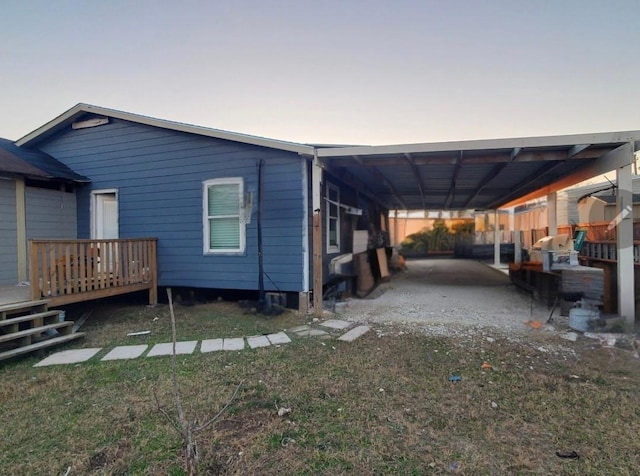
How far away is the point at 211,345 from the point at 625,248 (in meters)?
5.96

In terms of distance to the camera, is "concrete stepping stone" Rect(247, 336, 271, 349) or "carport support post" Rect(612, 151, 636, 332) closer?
"concrete stepping stone" Rect(247, 336, 271, 349)

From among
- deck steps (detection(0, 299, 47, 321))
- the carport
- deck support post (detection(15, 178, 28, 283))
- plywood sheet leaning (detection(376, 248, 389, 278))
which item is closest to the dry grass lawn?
deck steps (detection(0, 299, 47, 321))

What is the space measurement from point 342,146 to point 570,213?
43.0 feet

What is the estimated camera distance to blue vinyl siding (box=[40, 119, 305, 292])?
19.7 feet

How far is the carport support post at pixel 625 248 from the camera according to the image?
4.75 metres

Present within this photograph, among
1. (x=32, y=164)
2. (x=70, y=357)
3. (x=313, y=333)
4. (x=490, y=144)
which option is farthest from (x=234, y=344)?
Answer: (x=32, y=164)

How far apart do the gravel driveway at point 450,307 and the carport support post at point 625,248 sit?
906mm

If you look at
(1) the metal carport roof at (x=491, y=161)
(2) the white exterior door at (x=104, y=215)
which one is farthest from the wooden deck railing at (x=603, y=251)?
(2) the white exterior door at (x=104, y=215)

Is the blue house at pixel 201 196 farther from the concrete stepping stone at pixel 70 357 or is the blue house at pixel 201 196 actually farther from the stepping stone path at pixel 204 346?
the concrete stepping stone at pixel 70 357

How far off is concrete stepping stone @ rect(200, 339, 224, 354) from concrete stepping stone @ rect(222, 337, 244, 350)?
2.4 inches

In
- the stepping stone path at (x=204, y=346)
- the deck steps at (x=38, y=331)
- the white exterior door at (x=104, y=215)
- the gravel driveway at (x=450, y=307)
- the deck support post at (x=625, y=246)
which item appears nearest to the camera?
the deck steps at (x=38, y=331)

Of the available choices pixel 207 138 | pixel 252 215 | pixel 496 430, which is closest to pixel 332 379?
pixel 496 430

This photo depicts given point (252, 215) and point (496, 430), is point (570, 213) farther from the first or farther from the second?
point (496, 430)

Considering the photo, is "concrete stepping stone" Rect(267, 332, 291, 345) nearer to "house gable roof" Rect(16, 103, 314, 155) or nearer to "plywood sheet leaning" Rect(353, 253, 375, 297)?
"house gable roof" Rect(16, 103, 314, 155)
